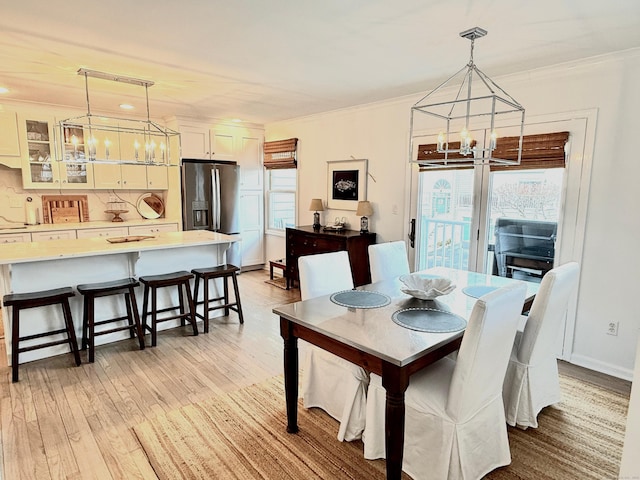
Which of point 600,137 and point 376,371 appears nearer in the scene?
point 376,371

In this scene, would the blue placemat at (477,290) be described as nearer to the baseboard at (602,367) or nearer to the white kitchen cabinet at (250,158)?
the baseboard at (602,367)

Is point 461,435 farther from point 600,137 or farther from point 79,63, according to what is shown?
point 79,63

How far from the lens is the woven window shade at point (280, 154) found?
5734 millimetres

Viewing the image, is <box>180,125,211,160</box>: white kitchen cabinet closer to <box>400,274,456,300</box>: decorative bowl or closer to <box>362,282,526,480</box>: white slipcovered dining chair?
<box>400,274,456,300</box>: decorative bowl

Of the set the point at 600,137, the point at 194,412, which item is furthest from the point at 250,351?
the point at 600,137

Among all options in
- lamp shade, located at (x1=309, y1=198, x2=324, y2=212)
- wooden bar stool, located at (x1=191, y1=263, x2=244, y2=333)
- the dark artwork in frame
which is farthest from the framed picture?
wooden bar stool, located at (x1=191, y1=263, x2=244, y2=333)

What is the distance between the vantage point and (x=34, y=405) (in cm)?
255

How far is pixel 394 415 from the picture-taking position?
169 centimetres

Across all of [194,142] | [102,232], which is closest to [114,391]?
[102,232]

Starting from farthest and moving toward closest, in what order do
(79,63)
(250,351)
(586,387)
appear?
(250,351)
(79,63)
(586,387)

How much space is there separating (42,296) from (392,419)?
271cm

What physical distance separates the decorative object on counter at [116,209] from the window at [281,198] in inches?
84.7

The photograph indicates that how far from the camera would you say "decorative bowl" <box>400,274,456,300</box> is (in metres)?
2.33

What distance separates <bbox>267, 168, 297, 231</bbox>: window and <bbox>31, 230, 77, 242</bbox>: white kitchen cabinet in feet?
9.14
